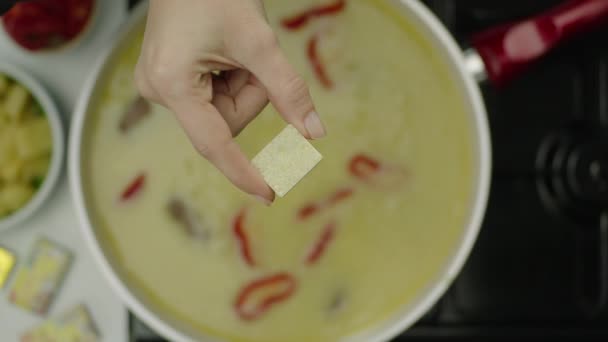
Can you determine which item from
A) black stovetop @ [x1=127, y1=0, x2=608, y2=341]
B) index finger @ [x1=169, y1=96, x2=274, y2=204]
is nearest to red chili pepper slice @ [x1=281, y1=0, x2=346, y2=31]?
black stovetop @ [x1=127, y1=0, x2=608, y2=341]

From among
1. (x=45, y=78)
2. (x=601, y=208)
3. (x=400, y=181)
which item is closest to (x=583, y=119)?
(x=601, y=208)

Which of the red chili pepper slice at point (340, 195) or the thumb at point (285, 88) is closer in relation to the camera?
the thumb at point (285, 88)

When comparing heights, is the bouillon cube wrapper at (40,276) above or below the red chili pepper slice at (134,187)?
below

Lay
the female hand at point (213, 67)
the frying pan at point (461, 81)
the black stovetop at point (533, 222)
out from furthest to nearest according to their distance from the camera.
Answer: the black stovetop at point (533, 222)
the frying pan at point (461, 81)
the female hand at point (213, 67)

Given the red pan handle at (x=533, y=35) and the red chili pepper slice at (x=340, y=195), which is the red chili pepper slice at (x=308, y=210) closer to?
the red chili pepper slice at (x=340, y=195)

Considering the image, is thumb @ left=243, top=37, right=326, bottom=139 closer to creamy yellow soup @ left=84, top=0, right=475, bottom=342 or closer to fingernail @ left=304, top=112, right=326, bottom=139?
fingernail @ left=304, top=112, right=326, bottom=139

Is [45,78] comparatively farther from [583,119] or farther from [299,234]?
[583,119]

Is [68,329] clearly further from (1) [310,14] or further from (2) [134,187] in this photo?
(1) [310,14]

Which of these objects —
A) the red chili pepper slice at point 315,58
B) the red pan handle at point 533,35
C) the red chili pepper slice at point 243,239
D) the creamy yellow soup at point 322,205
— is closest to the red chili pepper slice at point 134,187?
the creamy yellow soup at point 322,205
